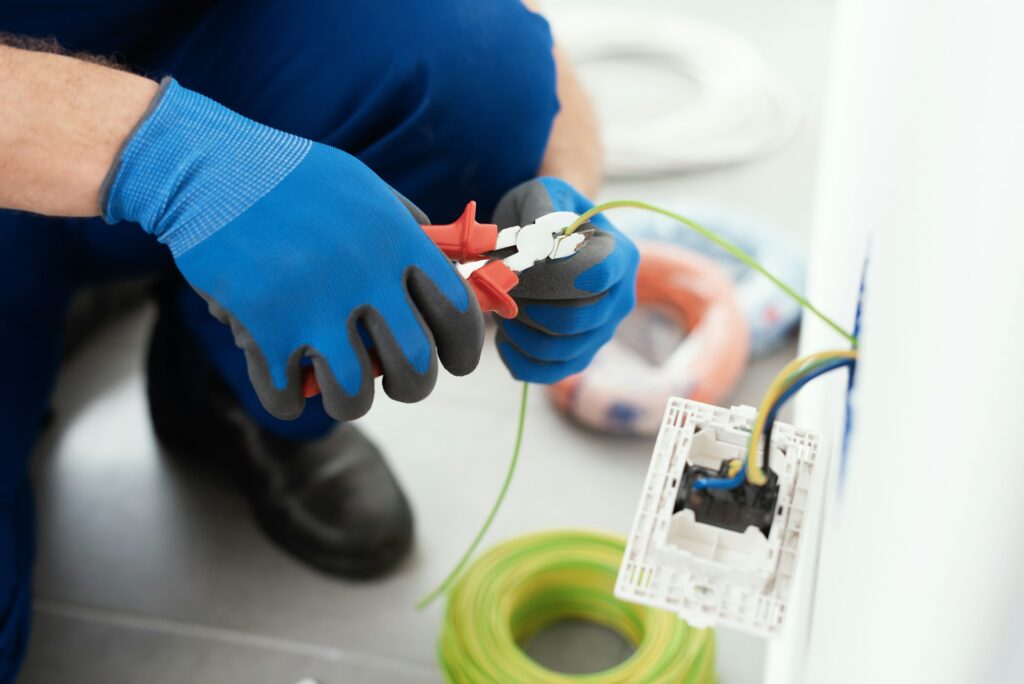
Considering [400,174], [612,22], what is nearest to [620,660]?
[400,174]

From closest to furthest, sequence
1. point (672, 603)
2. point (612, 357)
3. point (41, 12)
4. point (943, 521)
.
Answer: point (943, 521), point (672, 603), point (41, 12), point (612, 357)

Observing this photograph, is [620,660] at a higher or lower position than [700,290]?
lower

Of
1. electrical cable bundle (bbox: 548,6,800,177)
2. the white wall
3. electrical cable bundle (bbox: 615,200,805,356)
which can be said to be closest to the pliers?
the white wall

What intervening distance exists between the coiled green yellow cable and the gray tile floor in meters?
0.05

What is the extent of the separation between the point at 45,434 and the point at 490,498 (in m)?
0.58

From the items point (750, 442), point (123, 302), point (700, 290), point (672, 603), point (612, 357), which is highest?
point (700, 290)

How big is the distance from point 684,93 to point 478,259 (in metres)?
1.52

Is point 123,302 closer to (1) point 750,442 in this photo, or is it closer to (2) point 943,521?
(1) point 750,442

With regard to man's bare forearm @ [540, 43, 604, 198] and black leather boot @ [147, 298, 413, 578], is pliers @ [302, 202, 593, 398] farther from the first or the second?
black leather boot @ [147, 298, 413, 578]

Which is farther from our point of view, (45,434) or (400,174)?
(45,434)

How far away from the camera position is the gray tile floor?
108 cm

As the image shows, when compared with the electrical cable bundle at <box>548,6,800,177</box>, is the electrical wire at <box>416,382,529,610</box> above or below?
below

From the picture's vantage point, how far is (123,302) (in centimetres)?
150

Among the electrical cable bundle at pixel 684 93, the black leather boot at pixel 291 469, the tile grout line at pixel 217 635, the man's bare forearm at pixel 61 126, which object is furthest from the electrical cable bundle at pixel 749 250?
the man's bare forearm at pixel 61 126
